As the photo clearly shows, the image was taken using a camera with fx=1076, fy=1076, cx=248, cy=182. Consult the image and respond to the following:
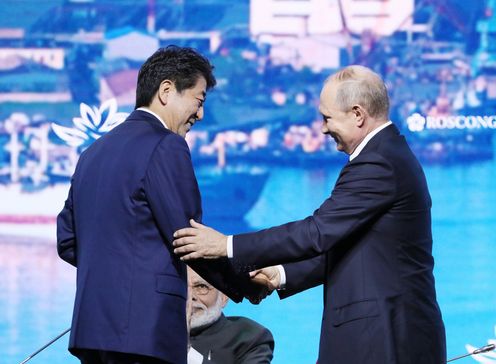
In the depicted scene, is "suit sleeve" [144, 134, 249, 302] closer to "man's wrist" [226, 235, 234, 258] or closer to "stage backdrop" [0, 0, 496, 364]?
"man's wrist" [226, 235, 234, 258]

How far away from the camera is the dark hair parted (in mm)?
2705

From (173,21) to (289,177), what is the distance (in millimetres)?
767

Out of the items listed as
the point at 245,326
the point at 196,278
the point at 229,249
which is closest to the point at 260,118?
the point at 196,278

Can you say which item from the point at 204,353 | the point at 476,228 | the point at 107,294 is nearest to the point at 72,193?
the point at 107,294

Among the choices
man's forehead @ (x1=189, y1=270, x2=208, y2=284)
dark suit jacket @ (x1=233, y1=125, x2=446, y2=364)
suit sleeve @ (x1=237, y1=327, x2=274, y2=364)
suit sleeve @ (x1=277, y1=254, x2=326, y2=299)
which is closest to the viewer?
dark suit jacket @ (x1=233, y1=125, x2=446, y2=364)

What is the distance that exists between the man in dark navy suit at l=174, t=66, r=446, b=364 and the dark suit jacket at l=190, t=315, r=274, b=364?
2.39ft

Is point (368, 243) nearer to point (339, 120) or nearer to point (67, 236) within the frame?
point (339, 120)

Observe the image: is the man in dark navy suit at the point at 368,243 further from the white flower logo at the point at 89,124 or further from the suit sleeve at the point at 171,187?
the white flower logo at the point at 89,124

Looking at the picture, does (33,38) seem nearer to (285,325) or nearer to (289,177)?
(289,177)

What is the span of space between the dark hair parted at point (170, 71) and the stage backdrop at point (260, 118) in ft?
4.85

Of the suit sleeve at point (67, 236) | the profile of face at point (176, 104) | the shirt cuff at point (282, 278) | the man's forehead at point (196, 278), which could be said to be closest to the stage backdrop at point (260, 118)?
the man's forehead at point (196, 278)

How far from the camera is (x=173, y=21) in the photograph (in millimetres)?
4203

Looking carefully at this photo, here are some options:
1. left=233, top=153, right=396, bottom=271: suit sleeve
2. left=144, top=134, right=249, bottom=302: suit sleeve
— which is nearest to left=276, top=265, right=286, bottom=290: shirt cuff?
left=233, top=153, right=396, bottom=271: suit sleeve

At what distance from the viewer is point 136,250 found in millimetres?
2514
